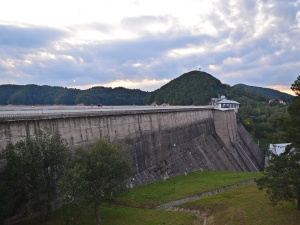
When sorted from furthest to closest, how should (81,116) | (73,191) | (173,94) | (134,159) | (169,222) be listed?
(173,94) < (134,159) < (81,116) < (169,222) < (73,191)

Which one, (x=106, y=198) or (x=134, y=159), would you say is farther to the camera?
(x=134, y=159)

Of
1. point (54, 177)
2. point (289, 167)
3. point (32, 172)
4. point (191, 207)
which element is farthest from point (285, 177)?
point (32, 172)

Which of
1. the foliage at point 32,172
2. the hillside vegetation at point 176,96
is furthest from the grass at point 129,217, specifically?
the hillside vegetation at point 176,96

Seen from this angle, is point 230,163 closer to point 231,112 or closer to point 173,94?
point 231,112

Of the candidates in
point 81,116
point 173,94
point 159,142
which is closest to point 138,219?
point 81,116

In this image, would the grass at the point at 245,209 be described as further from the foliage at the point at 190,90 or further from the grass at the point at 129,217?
the foliage at the point at 190,90

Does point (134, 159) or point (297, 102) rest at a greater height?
point (297, 102)

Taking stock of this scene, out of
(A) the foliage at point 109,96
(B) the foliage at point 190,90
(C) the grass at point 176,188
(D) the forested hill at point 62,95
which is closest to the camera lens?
(C) the grass at point 176,188
